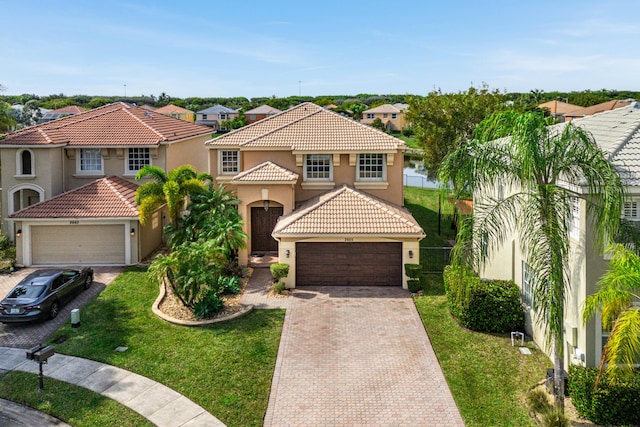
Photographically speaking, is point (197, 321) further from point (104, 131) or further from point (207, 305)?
point (104, 131)

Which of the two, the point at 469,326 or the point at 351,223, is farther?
the point at 351,223

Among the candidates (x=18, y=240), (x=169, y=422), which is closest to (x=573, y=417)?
(x=169, y=422)

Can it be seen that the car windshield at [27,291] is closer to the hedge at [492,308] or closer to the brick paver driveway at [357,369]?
the brick paver driveway at [357,369]

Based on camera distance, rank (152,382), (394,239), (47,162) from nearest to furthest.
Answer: (152,382) → (394,239) → (47,162)

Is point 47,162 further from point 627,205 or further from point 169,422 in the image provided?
point 627,205

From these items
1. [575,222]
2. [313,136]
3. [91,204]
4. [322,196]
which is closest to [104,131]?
[91,204]

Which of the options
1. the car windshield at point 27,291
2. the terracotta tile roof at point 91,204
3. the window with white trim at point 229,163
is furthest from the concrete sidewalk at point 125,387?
the window with white trim at point 229,163

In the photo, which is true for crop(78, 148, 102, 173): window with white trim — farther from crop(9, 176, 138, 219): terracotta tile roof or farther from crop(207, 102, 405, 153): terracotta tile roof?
crop(207, 102, 405, 153): terracotta tile roof
